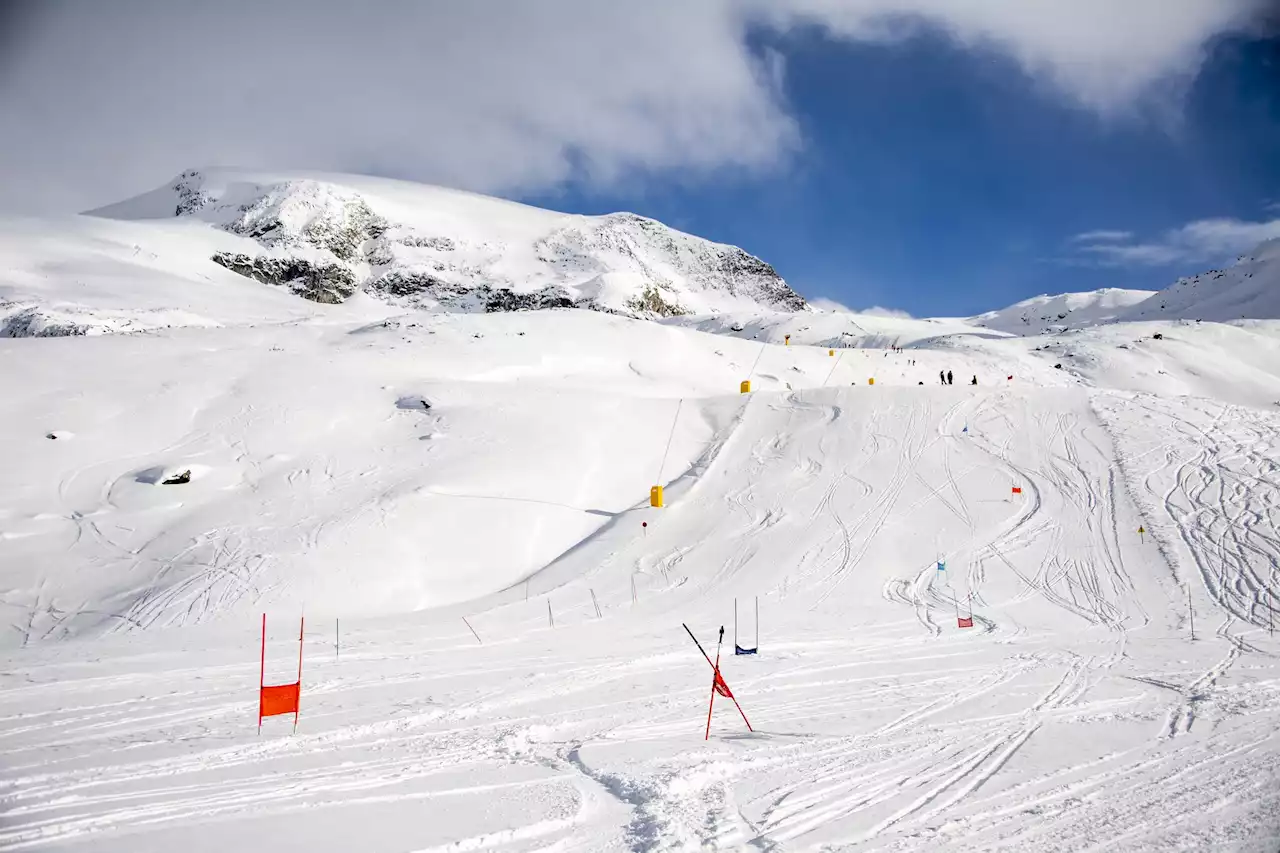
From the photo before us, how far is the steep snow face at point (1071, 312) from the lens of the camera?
274ft

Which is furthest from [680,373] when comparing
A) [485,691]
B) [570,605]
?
[485,691]

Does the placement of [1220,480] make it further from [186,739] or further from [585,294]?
[585,294]

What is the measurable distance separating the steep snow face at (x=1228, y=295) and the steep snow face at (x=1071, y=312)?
4952 mm

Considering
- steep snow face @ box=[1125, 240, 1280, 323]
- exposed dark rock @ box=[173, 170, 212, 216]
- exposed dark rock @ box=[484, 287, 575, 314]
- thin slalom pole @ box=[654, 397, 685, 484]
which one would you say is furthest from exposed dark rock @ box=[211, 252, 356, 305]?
steep snow face @ box=[1125, 240, 1280, 323]

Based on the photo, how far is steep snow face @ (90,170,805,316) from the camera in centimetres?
8762

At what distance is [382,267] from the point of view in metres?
94.4

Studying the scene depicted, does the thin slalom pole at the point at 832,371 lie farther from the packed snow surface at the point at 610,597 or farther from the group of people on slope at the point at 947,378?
the group of people on slope at the point at 947,378

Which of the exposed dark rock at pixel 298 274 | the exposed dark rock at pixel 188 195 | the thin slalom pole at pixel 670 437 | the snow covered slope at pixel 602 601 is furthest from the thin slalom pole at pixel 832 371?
the exposed dark rock at pixel 188 195

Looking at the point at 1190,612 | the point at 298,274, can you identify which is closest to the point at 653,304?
the point at 298,274

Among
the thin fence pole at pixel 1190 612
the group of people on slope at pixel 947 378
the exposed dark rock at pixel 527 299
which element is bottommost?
the thin fence pole at pixel 1190 612

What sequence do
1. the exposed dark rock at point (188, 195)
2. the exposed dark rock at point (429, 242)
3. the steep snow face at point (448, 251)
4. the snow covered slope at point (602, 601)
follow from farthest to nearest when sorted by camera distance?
the exposed dark rock at point (429, 242) → the exposed dark rock at point (188, 195) → the steep snow face at point (448, 251) → the snow covered slope at point (602, 601)

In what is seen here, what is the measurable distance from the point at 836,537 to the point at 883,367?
70.5 ft

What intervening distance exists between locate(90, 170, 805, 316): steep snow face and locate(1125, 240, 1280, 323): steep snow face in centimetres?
5160

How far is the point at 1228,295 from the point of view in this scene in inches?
2581
